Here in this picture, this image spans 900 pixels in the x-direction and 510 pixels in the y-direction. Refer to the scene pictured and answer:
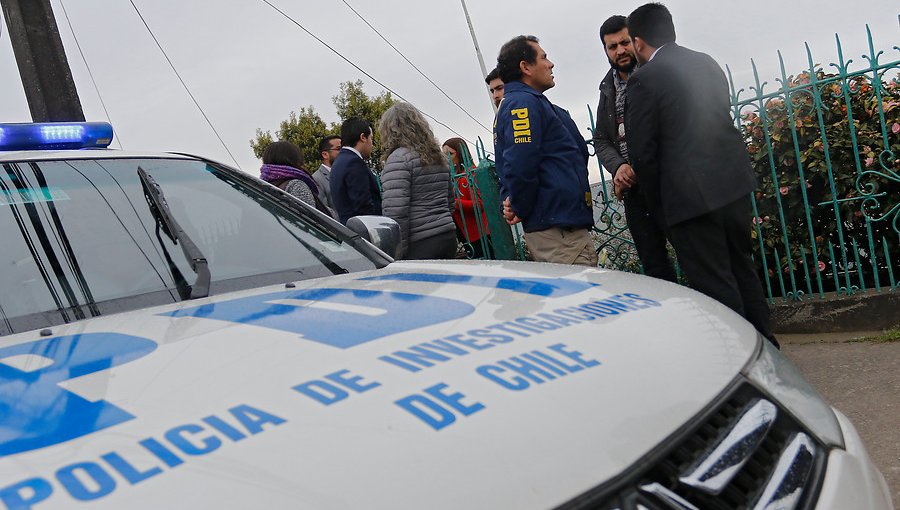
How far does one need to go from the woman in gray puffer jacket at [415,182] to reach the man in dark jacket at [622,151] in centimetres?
107

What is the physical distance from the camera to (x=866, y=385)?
3.71 metres

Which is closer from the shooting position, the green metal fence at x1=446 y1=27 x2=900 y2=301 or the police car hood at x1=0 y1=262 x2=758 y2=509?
the police car hood at x1=0 y1=262 x2=758 y2=509

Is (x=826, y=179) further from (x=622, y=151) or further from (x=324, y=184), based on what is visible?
(x=324, y=184)

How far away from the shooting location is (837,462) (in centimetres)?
153

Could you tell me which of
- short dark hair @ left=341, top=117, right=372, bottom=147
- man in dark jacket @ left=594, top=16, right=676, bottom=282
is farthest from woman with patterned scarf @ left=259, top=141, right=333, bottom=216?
man in dark jacket @ left=594, top=16, right=676, bottom=282

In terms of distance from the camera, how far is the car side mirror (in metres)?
2.77

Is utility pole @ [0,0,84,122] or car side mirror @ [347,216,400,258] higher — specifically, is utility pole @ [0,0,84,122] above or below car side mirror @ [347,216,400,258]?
above

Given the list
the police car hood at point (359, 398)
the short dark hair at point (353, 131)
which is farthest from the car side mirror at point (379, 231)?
the short dark hair at point (353, 131)

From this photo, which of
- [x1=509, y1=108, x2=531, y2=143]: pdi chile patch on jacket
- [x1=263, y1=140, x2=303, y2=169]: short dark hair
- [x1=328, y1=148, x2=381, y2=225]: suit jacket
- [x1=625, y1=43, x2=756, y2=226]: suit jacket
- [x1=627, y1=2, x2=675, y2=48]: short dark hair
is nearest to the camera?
[x1=625, y1=43, x2=756, y2=226]: suit jacket

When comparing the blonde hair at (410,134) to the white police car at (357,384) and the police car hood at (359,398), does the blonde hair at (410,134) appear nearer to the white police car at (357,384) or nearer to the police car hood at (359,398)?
the white police car at (357,384)

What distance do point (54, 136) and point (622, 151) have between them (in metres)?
2.95

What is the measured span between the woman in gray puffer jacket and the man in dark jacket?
107 cm

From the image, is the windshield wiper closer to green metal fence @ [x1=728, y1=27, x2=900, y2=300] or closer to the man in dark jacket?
the man in dark jacket

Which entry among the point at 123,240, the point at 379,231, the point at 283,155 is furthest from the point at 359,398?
the point at 283,155
